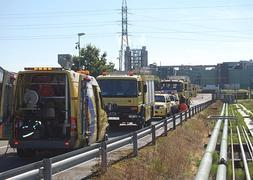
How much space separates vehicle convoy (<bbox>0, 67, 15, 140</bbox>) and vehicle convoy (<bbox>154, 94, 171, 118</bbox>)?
24462 mm

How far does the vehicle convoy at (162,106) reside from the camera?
38094mm

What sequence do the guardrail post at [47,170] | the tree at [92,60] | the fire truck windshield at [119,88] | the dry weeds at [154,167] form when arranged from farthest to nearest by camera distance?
the tree at [92,60]
the fire truck windshield at [119,88]
the dry weeds at [154,167]
the guardrail post at [47,170]

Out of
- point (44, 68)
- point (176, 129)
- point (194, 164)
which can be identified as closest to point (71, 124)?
point (44, 68)

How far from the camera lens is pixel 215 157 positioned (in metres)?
17.5

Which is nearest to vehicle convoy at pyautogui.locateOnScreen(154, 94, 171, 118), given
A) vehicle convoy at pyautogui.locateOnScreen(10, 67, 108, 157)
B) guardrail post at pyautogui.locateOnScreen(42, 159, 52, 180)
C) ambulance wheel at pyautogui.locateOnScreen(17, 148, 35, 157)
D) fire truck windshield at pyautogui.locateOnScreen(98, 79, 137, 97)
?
fire truck windshield at pyautogui.locateOnScreen(98, 79, 137, 97)

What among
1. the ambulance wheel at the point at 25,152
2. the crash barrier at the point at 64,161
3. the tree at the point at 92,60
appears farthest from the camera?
the tree at the point at 92,60

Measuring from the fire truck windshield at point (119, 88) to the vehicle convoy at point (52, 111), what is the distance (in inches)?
400

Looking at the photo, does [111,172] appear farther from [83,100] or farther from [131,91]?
[131,91]

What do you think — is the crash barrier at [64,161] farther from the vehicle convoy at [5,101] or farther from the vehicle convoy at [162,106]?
the vehicle convoy at [162,106]

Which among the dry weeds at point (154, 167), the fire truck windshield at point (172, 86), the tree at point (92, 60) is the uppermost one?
the tree at point (92, 60)

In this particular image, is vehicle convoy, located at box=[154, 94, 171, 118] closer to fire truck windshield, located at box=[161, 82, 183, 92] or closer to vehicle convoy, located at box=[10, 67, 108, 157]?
fire truck windshield, located at box=[161, 82, 183, 92]

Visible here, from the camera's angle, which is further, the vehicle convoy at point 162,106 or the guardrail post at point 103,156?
the vehicle convoy at point 162,106

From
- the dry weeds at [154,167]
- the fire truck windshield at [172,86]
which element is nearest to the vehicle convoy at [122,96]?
the dry weeds at [154,167]

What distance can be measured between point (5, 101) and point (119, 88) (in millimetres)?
11673
